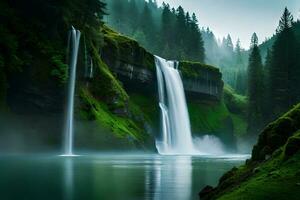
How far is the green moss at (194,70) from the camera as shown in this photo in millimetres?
68812

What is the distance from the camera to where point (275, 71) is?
214ft

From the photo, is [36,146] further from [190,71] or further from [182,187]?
[190,71]

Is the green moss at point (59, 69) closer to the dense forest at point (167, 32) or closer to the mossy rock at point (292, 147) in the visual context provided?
the mossy rock at point (292, 147)

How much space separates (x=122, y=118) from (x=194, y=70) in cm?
2557

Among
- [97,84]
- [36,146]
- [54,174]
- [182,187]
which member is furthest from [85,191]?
[97,84]

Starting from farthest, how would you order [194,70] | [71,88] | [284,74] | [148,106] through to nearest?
1. [194,70]
2. [284,74]
3. [148,106]
4. [71,88]

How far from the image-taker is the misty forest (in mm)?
11250

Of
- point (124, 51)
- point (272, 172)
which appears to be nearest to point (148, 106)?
point (124, 51)

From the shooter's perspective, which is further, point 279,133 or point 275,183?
point 279,133

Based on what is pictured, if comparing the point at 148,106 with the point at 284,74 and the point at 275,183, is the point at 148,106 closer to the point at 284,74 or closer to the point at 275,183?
the point at 284,74

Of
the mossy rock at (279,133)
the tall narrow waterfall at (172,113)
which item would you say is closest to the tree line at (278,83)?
the tall narrow waterfall at (172,113)

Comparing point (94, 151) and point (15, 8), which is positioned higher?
point (15, 8)

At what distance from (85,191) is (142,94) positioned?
50151 mm

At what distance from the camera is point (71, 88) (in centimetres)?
4066
